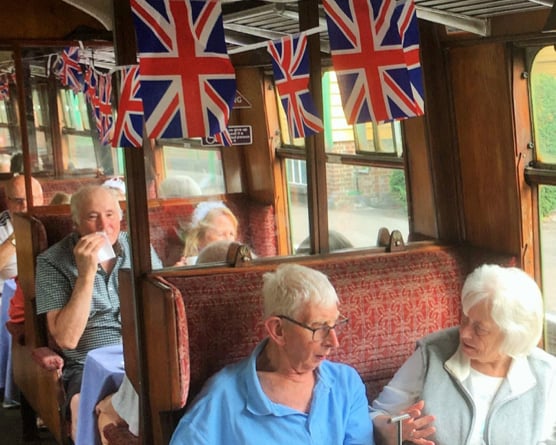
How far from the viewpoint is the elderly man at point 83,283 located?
12.6 feet

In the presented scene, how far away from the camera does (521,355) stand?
9.06 ft

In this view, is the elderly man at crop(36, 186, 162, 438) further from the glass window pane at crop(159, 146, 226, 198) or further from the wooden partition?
the glass window pane at crop(159, 146, 226, 198)

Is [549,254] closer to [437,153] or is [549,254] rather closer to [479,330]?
[437,153]

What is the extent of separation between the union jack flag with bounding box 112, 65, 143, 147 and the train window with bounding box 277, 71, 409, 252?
0.88 m

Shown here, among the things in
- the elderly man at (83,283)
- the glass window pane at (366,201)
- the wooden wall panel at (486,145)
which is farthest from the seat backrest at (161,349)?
the wooden wall panel at (486,145)

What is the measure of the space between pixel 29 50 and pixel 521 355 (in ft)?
14.4

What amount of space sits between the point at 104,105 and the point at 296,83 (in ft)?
8.95

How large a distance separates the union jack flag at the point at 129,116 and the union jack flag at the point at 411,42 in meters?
0.98

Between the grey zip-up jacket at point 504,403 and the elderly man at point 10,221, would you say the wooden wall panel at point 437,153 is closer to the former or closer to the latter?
the grey zip-up jacket at point 504,403

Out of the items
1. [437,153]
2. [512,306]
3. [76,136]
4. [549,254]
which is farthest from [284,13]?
[76,136]

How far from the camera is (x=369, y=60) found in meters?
3.04

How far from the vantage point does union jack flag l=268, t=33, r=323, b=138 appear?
3.25 m

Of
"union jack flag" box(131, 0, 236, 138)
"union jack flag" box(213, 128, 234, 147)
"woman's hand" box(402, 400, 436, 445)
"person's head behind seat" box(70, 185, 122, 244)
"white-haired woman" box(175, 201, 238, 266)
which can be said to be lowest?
"woman's hand" box(402, 400, 436, 445)

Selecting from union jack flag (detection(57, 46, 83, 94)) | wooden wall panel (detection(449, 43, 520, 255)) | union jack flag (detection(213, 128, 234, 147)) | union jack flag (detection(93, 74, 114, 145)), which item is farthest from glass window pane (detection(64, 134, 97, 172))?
wooden wall panel (detection(449, 43, 520, 255))
